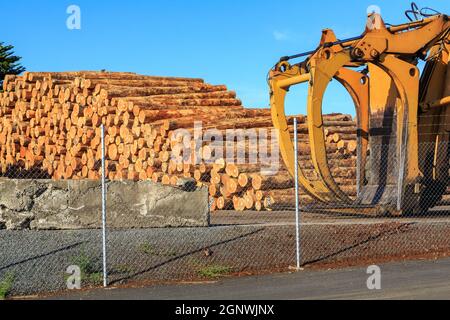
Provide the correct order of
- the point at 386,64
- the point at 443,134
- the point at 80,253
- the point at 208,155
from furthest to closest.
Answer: the point at 208,155 < the point at 443,134 < the point at 386,64 < the point at 80,253

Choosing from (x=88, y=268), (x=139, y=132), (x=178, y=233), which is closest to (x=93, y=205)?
(x=178, y=233)

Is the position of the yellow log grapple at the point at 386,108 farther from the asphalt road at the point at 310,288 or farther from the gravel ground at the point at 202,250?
the asphalt road at the point at 310,288

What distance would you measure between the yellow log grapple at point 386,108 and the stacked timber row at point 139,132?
222 cm

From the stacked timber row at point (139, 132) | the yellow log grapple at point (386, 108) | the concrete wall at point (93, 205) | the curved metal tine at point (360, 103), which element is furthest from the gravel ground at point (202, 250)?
the stacked timber row at point (139, 132)

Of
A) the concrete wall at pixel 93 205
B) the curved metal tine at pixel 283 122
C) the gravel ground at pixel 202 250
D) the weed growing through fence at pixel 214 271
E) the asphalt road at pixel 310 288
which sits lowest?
the asphalt road at pixel 310 288

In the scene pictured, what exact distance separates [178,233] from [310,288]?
10.6ft

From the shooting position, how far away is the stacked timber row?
18.1m

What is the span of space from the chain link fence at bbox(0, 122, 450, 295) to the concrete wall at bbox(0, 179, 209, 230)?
16 millimetres

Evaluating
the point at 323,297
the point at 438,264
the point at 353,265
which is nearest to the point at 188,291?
the point at 323,297

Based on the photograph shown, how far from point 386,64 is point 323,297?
280 inches

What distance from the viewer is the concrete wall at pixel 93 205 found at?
40.8 feet
